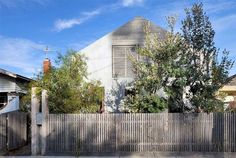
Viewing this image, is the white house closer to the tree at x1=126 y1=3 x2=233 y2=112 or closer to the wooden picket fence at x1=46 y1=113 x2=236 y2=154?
the tree at x1=126 y1=3 x2=233 y2=112

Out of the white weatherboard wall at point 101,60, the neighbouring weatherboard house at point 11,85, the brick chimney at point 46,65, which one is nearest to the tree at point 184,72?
the white weatherboard wall at point 101,60

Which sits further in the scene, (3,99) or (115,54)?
(3,99)

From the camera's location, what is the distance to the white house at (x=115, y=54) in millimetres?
22531

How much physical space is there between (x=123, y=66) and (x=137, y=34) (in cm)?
186

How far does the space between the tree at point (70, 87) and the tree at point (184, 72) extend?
77.6 inches

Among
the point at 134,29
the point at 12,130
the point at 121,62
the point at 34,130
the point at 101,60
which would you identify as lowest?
the point at 12,130

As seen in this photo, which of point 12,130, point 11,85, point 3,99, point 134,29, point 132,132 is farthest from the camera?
point 3,99

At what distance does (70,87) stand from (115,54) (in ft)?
13.9

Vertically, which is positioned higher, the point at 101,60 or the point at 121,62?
the point at 101,60

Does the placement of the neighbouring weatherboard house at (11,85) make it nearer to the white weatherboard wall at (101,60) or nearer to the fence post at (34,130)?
the white weatherboard wall at (101,60)

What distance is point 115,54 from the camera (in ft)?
74.7

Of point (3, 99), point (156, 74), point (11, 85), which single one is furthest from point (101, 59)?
point (3, 99)

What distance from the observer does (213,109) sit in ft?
59.0

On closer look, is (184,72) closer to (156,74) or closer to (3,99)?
(156,74)
